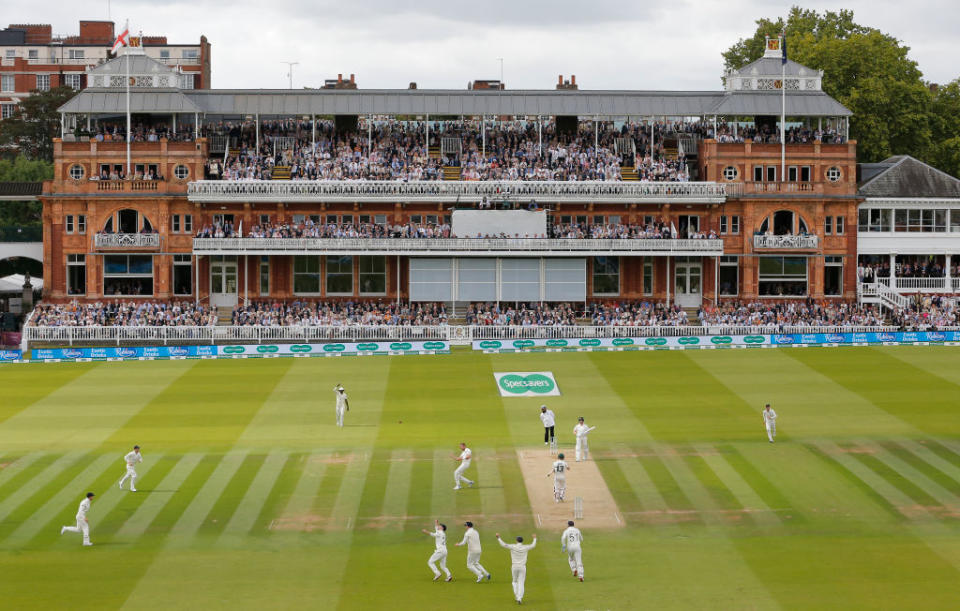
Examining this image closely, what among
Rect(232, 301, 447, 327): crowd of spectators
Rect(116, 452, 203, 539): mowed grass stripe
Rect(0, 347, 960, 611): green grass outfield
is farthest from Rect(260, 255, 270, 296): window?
Rect(116, 452, 203, 539): mowed grass stripe

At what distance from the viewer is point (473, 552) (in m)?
26.9

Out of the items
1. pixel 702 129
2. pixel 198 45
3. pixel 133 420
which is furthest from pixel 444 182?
pixel 198 45

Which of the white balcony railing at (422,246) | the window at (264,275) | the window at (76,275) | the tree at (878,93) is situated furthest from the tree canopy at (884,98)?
the window at (76,275)

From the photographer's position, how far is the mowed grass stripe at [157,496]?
30.9m

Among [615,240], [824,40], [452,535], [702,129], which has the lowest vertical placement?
[452,535]

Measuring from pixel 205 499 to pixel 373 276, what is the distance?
1372 inches

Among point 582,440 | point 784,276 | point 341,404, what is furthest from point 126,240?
point 582,440

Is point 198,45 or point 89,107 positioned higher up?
point 198,45

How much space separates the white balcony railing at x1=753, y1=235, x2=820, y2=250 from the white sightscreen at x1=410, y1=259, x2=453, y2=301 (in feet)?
52.1

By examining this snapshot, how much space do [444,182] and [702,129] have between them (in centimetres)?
1541

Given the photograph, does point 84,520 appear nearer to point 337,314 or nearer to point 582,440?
point 582,440

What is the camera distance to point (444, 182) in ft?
218

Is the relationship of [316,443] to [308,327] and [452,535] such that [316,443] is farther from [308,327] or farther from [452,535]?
[308,327]

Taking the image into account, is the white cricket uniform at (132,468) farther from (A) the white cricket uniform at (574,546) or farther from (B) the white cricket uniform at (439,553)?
(A) the white cricket uniform at (574,546)
